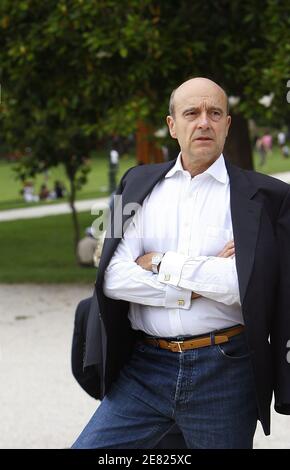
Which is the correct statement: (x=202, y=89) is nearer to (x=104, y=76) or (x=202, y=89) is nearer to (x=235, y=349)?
(x=235, y=349)

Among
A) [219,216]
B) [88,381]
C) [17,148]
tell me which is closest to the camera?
[219,216]

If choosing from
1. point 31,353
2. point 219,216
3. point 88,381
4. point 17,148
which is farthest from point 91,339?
point 17,148

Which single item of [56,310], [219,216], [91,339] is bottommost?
[56,310]

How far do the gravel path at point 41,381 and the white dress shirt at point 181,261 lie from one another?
8.05 ft

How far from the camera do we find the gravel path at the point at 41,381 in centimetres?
636

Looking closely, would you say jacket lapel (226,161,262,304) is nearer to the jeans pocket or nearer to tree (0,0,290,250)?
the jeans pocket

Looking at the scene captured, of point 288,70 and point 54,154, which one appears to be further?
point 54,154

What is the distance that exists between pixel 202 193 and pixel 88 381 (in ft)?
2.97

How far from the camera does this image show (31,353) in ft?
28.5

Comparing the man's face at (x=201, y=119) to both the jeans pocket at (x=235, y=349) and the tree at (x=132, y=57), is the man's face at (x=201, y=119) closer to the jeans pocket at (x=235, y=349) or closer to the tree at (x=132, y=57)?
the jeans pocket at (x=235, y=349)

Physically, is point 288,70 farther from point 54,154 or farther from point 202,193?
point 202,193

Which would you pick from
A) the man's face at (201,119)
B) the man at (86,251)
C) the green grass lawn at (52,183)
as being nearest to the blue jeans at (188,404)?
the man's face at (201,119)

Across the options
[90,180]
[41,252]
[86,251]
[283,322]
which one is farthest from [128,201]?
[90,180]

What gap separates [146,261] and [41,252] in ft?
39.0
